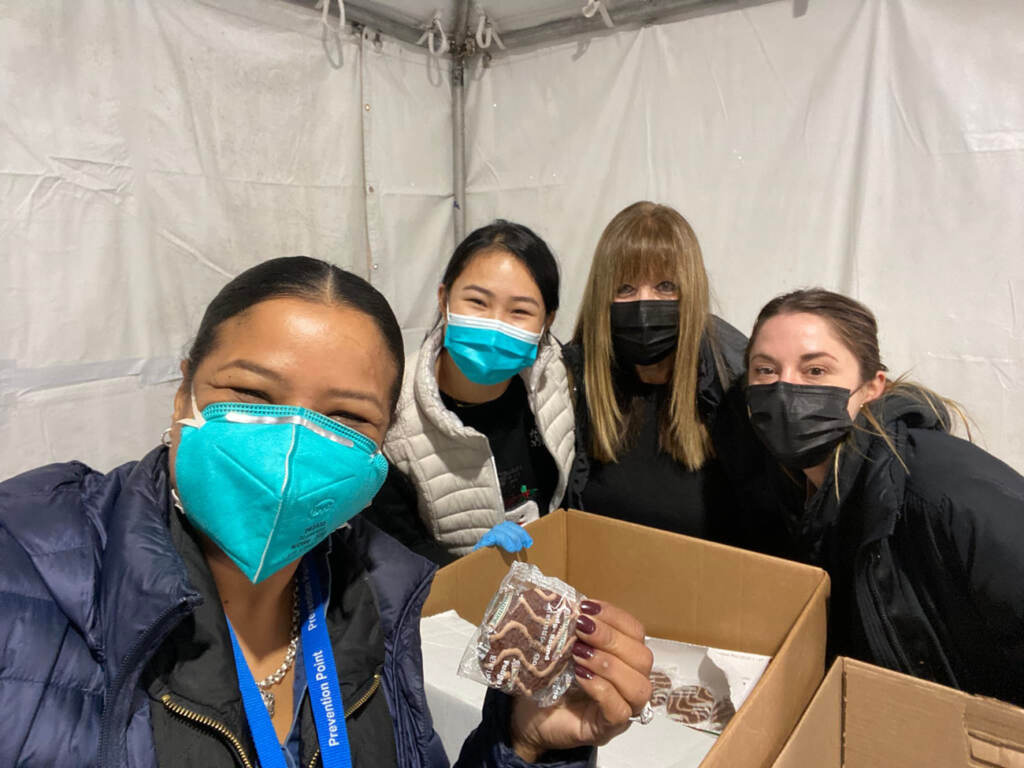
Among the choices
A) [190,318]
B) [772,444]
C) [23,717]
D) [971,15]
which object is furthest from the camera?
[190,318]

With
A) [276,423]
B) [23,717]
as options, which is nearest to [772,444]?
[276,423]

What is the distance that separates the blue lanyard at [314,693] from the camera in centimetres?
77

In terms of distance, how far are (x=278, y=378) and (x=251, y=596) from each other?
342 millimetres

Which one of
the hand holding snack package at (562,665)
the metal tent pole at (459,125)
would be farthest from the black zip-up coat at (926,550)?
the metal tent pole at (459,125)

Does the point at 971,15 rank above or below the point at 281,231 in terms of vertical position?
above

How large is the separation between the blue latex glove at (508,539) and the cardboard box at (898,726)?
0.75 metres

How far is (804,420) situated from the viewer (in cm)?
144

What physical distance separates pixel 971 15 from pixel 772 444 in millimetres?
1839

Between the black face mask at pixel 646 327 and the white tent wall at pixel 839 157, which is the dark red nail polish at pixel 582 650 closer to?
the black face mask at pixel 646 327

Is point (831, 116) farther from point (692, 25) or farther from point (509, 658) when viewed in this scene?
point (509, 658)

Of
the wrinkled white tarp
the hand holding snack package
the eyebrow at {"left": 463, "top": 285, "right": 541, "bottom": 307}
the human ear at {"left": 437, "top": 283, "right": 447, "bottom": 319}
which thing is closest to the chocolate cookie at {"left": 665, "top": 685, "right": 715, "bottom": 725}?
the hand holding snack package

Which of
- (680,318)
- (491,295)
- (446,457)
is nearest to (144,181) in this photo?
(491,295)

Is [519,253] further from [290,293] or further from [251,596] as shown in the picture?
[251,596]

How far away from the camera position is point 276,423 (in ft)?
2.66
